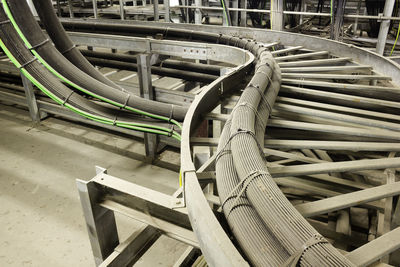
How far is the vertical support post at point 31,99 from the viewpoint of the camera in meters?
4.27

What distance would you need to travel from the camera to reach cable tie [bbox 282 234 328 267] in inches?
32.2

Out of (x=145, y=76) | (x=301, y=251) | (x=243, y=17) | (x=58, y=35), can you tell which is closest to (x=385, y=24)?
(x=243, y=17)

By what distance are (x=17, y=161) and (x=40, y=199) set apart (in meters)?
0.92

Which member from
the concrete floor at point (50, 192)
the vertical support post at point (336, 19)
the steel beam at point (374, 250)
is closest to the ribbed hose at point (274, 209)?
the steel beam at point (374, 250)

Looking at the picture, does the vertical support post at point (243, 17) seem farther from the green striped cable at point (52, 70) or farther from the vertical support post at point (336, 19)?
the green striped cable at point (52, 70)

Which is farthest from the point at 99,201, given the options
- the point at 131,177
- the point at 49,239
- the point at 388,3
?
the point at 388,3

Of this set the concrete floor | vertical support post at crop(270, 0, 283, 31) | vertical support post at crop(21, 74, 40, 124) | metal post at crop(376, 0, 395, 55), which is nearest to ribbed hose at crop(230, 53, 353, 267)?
the concrete floor

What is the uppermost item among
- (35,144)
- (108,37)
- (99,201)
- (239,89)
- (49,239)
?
(108,37)

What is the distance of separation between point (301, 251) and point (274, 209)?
161mm

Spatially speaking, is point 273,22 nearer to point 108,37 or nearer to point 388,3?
point 388,3

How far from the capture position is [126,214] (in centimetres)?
128

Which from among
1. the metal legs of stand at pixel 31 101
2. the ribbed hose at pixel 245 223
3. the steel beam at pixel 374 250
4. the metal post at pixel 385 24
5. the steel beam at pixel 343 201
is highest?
the metal post at pixel 385 24

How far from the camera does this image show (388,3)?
4270 millimetres

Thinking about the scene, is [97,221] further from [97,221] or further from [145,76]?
[145,76]
